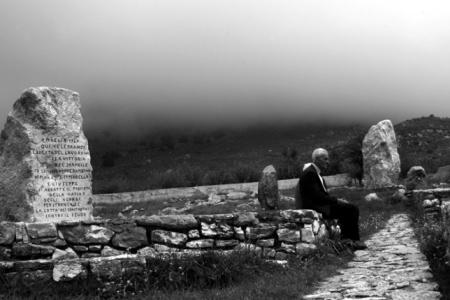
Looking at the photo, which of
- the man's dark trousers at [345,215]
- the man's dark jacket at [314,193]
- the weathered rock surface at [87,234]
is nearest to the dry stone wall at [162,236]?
the weathered rock surface at [87,234]

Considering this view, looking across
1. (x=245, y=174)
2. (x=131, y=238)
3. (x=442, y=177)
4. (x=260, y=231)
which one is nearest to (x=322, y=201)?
(x=260, y=231)

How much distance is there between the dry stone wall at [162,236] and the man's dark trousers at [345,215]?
1.09 metres

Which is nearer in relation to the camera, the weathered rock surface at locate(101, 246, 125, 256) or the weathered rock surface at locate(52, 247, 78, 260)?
the weathered rock surface at locate(52, 247, 78, 260)

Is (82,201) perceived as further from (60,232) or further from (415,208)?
(415,208)

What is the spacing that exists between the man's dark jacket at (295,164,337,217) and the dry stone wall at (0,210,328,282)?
0.81 metres

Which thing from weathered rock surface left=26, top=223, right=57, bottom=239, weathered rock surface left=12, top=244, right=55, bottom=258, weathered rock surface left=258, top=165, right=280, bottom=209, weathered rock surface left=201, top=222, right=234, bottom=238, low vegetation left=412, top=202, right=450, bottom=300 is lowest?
low vegetation left=412, top=202, right=450, bottom=300

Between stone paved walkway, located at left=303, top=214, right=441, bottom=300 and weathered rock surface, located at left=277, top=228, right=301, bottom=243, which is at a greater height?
weathered rock surface, located at left=277, top=228, right=301, bottom=243

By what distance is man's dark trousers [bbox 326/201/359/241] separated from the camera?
1100 centimetres

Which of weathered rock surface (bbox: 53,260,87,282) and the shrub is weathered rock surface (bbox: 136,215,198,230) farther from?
the shrub

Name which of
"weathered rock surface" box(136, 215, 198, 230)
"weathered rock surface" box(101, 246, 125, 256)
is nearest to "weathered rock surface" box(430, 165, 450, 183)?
"weathered rock surface" box(136, 215, 198, 230)

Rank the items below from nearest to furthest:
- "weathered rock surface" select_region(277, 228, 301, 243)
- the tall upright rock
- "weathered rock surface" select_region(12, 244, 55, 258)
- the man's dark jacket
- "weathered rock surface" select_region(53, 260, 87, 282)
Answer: "weathered rock surface" select_region(53, 260, 87, 282) < "weathered rock surface" select_region(12, 244, 55, 258) < "weathered rock surface" select_region(277, 228, 301, 243) < the man's dark jacket < the tall upright rock

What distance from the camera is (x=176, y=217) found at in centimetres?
944

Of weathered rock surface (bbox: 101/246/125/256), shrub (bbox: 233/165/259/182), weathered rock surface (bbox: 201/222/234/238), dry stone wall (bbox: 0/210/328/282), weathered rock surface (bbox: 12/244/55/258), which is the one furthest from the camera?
shrub (bbox: 233/165/259/182)

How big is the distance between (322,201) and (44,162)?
606 centimetres
